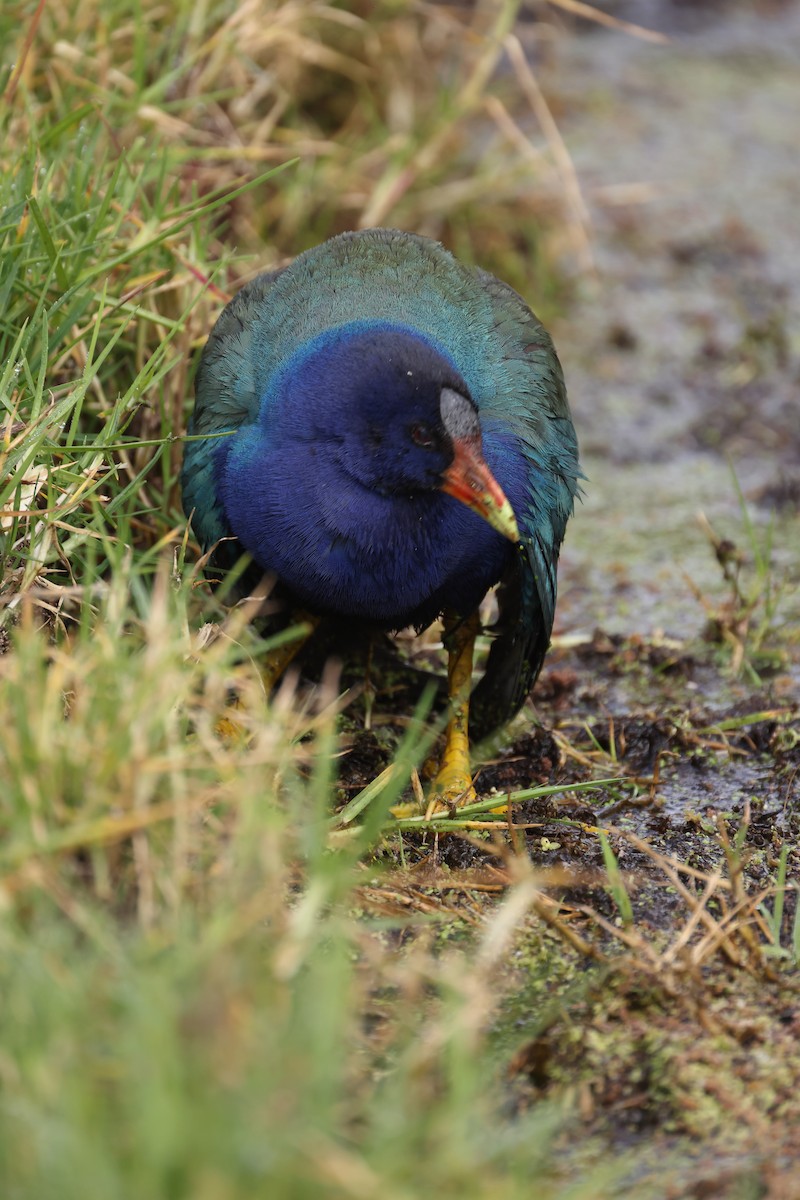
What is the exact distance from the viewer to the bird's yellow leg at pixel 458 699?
3.11 metres

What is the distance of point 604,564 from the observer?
416 cm

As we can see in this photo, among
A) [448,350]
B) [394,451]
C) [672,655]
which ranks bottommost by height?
[672,655]

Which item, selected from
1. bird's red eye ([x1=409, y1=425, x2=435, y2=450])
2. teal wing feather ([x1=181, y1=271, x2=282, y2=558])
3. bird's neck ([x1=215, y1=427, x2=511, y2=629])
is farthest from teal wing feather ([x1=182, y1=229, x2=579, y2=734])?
bird's red eye ([x1=409, y1=425, x2=435, y2=450])

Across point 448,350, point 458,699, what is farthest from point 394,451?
point 458,699

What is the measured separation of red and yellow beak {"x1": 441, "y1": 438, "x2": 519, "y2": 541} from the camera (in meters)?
2.79

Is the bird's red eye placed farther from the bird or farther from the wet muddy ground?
the wet muddy ground

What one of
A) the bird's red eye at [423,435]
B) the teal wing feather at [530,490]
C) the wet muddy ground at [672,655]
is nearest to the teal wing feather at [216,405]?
the bird's red eye at [423,435]

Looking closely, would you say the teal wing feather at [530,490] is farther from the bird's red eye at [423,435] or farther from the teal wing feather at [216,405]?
the teal wing feather at [216,405]

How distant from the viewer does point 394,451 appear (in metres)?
2.82

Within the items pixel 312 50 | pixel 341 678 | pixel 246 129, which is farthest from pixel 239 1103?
pixel 312 50

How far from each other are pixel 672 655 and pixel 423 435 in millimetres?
1072

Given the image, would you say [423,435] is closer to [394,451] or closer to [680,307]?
[394,451]

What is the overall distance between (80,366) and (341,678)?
868 millimetres

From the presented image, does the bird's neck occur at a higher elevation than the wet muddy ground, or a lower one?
higher
